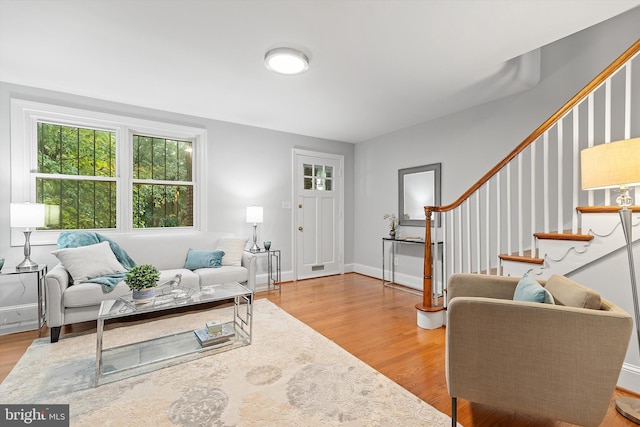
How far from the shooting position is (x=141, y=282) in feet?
7.17

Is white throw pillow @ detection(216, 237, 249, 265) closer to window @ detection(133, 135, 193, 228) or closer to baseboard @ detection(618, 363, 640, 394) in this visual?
window @ detection(133, 135, 193, 228)

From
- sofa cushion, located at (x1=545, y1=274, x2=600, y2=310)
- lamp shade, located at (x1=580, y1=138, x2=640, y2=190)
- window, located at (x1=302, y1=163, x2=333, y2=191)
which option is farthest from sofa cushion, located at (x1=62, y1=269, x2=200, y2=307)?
lamp shade, located at (x1=580, y1=138, x2=640, y2=190)

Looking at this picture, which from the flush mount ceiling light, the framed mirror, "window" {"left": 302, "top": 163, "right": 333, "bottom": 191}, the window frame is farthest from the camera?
"window" {"left": 302, "top": 163, "right": 333, "bottom": 191}

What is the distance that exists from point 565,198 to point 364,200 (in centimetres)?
300

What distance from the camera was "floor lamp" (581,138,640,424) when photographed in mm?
1539

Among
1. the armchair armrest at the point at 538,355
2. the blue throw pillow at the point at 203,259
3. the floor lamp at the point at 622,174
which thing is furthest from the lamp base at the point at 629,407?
the blue throw pillow at the point at 203,259

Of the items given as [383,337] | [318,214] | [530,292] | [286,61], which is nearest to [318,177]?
[318,214]

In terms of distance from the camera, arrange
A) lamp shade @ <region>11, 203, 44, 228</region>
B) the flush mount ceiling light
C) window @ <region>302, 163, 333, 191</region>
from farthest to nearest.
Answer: window @ <region>302, 163, 333, 191</region> < lamp shade @ <region>11, 203, 44, 228</region> < the flush mount ceiling light

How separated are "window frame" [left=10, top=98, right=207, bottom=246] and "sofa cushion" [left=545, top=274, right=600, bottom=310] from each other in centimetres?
387

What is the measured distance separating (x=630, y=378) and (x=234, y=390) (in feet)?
8.30

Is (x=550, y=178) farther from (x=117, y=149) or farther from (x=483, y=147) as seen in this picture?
(x=117, y=149)

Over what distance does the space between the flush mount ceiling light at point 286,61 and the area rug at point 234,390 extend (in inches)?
94.0

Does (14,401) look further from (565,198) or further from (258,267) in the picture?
(565,198)

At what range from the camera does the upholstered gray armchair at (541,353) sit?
1.24 metres
